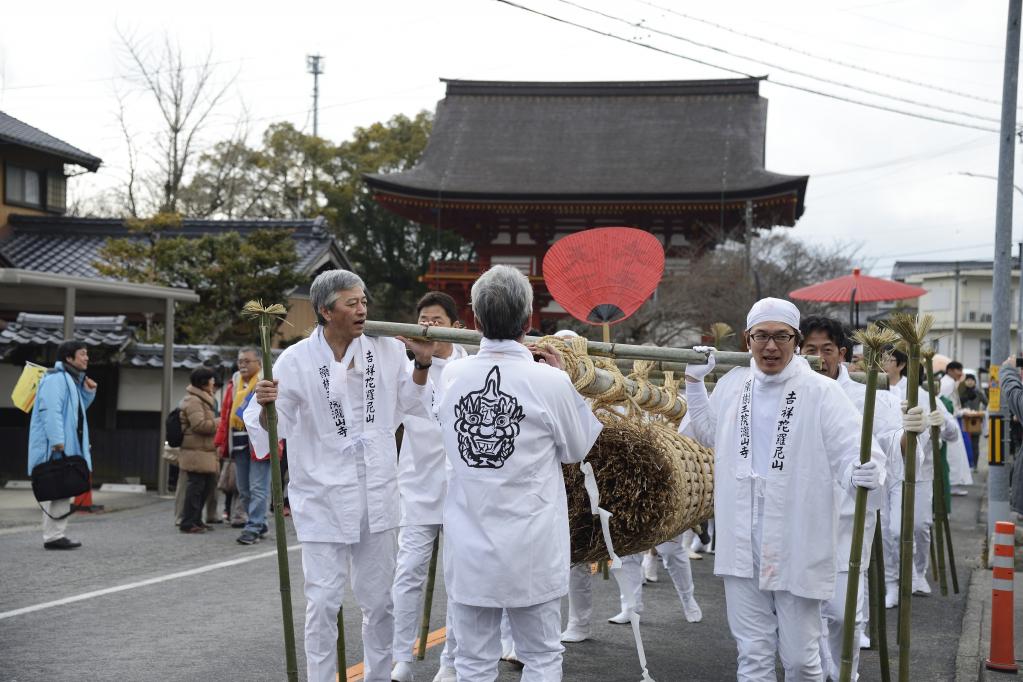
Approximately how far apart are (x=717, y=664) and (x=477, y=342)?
2.88 meters

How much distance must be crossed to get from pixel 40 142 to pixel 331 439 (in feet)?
75.4

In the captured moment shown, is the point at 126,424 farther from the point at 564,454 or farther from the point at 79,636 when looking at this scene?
the point at 564,454

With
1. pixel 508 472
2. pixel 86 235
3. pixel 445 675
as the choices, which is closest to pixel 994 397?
pixel 445 675

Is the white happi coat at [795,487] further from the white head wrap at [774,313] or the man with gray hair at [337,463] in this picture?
the man with gray hair at [337,463]

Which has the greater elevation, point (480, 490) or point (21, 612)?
point (480, 490)

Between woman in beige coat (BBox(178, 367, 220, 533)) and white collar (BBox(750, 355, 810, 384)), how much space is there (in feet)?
27.4

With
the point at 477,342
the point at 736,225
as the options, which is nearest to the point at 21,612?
the point at 477,342

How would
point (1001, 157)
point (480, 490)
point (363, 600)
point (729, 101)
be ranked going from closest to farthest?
point (480, 490) < point (363, 600) < point (1001, 157) < point (729, 101)

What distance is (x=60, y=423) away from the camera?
32.4 feet

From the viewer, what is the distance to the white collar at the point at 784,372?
4527 millimetres

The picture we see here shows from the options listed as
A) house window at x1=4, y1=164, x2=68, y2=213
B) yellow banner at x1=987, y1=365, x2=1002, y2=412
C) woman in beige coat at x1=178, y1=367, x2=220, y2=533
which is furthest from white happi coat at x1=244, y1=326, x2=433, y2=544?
house window at x1=4, y1=164, x2=68, y2=213

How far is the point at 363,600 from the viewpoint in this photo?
484cm

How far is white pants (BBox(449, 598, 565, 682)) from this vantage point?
12.6 ft

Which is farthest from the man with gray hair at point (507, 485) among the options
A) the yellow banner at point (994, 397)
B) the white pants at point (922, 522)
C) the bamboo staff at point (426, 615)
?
the yellow banner at point (994, 397)
